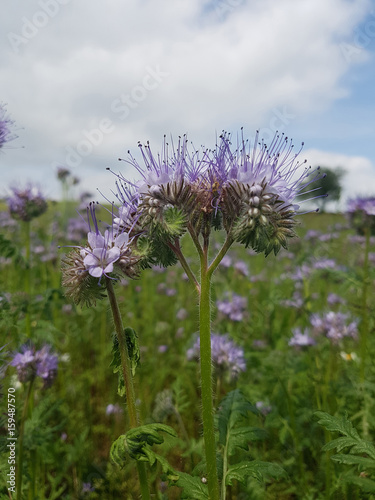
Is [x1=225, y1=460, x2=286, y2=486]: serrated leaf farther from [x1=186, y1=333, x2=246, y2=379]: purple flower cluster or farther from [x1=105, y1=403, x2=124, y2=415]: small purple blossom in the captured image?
[x1=105, y1=403, x2=124, y2=415]: small purple blossom

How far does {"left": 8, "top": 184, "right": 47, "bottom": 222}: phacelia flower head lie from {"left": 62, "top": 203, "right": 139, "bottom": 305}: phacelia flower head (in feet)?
10.1

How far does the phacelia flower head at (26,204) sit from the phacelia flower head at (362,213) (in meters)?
3.55

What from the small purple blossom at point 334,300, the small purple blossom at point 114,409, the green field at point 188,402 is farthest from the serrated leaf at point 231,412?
the small purple blossom at point 334,300

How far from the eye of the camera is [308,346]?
387 cm

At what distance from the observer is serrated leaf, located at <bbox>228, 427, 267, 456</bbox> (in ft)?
5.91

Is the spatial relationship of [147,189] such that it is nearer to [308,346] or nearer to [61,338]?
[308,346]

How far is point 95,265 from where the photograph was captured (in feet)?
5.31

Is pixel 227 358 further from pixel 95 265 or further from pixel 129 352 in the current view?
pixel 95 265

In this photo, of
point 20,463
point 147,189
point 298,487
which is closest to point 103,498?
point 20,463

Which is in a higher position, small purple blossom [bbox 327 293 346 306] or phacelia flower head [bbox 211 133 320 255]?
phacelia flower head [bbox 211 133 320 255]

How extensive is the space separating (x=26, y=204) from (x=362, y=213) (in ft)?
12.3

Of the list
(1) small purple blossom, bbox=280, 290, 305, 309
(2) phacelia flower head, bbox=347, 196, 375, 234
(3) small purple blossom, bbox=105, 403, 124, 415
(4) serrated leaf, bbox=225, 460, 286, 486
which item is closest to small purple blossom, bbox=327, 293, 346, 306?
(1) small purple blossom, bbox=280, 290, 305, 309

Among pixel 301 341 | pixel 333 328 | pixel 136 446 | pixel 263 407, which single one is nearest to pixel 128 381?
pixel 136 446

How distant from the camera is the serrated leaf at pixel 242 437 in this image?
5.91 ft
